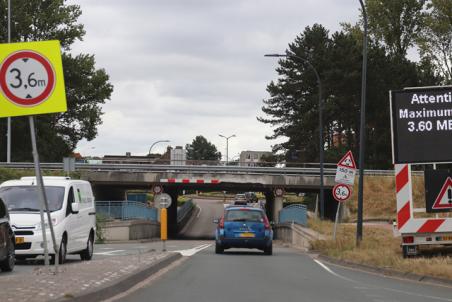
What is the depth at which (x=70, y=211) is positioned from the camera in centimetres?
1784

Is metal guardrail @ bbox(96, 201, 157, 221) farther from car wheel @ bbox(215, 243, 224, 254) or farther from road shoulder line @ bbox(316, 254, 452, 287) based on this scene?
road shoulder line @ bbox(316, 254, 452, 287)

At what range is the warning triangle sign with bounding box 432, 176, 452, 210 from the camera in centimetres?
1791

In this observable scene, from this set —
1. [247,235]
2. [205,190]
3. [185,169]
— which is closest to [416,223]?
[247,235]

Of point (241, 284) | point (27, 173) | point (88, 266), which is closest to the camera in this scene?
point (241, 284)

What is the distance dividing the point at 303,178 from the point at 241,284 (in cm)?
3812

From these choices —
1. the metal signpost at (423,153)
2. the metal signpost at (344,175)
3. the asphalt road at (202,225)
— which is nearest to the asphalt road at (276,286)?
the metal signpost at (423,153)

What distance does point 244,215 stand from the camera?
24.8m

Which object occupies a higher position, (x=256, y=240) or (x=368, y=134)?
(x=368, y=134)

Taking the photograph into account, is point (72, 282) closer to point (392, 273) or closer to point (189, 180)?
point (392, 273)

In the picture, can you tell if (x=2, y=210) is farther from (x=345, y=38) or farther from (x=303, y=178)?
(x=345, y=38)

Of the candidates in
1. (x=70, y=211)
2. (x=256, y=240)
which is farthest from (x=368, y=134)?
(x=70, y=211)

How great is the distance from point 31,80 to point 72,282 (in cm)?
315

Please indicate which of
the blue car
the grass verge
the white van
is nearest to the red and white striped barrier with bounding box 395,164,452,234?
the grass verge

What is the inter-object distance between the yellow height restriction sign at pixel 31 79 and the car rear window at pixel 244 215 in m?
13.7
